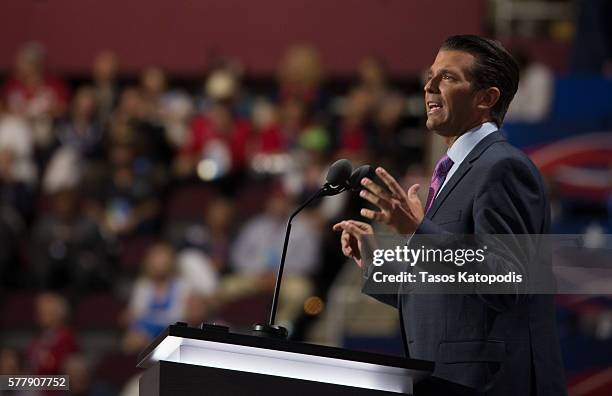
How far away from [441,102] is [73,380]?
16.1ft

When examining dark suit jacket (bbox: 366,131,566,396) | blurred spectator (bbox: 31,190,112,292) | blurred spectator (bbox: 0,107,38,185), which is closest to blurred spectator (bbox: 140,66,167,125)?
blurred spectator (bbox: 0,107,38,185)

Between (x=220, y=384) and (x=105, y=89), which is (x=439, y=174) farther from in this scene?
(x=105, y=89)

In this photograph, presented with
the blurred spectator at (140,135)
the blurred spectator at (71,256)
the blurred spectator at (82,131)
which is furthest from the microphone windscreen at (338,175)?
the blurred spectator at (82,131)

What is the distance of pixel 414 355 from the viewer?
297cm

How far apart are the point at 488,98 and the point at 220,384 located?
0.93m

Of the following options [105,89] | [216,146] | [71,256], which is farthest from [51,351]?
[105,89]

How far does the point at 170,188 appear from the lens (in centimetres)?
970

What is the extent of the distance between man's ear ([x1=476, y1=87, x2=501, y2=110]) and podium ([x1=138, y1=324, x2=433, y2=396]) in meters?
0.68

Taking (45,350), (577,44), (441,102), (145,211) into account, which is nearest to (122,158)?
(145,211)

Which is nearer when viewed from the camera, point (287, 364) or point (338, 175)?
point (287, 364)

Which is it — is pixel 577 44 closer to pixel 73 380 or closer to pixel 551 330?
pixel 73 380

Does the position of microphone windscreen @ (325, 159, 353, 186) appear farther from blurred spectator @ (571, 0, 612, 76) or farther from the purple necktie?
A: blurred spectator @ (571, 0, 612, 76)

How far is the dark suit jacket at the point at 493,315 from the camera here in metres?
2.83

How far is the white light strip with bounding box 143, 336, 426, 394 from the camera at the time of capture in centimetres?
268
